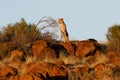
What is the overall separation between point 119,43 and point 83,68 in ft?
22.5

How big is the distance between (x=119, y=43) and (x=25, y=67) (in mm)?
7694

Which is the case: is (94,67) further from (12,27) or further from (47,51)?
(12,27)

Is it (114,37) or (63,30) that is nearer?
(114,37)

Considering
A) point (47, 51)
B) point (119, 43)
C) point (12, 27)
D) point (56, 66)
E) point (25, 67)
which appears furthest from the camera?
point (12, 27)

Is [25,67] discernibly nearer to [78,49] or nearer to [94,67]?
[94,67]

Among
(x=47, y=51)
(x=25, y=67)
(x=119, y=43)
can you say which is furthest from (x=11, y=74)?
(x=119, y=43)

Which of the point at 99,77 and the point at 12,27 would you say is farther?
the point at 12,27

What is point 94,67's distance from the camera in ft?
69.1

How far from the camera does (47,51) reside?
2511cm

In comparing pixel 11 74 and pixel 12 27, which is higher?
pixel 12 27

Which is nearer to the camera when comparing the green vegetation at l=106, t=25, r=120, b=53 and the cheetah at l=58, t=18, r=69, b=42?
the green vegetation at l=106, t=25, r=120, b=53

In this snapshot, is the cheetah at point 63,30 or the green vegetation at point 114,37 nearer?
the green vegetation at point 114,37

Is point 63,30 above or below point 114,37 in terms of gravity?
above

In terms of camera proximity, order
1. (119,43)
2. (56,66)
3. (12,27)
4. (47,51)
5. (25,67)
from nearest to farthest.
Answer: (56,66) < (25,67) < (47,51) < (119,43) < (12,27)
